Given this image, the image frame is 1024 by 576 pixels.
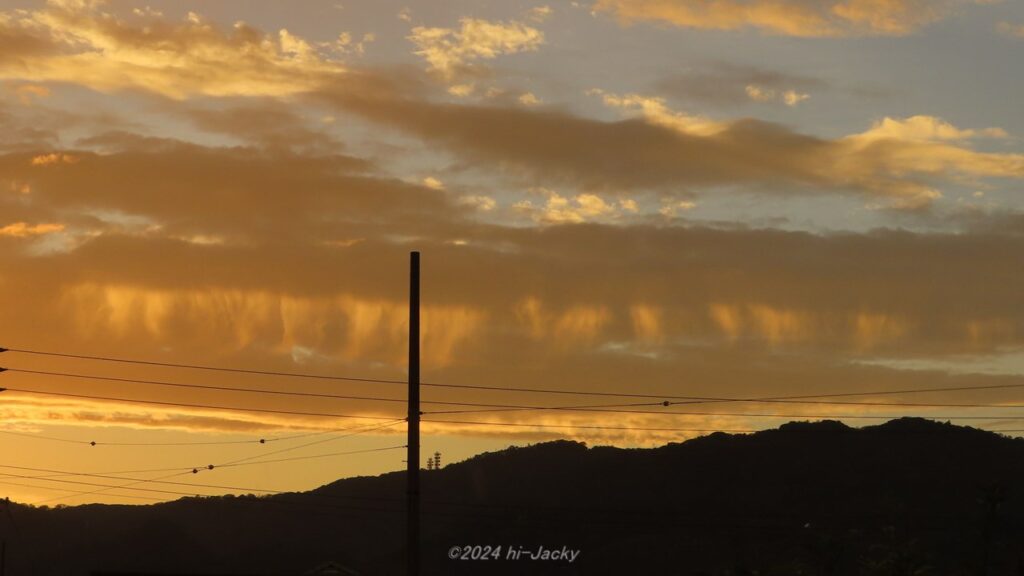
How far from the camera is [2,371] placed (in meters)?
78.1

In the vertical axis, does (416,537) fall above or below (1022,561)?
above

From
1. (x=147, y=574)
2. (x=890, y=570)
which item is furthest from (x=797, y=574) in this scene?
(x=147, y=574)

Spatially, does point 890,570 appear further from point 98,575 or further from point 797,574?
point 98,575

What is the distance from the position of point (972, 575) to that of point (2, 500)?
130 meters

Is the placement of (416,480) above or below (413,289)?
below

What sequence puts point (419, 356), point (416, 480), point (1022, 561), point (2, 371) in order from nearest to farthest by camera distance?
1. point (416, 480)
2. point (419, 356)
3. point (2, 371)
4. point (1022, 561)

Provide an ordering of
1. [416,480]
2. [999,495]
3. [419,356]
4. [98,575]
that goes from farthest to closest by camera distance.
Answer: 1. [999,495]
2. [98,575]
3. [419,356]
4. [416,480]

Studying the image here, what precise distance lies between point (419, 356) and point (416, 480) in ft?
18.0

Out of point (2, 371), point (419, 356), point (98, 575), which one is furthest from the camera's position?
point (2, 371)

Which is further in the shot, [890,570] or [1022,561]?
[1022,561]

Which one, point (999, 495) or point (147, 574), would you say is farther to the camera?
point (999, 495)

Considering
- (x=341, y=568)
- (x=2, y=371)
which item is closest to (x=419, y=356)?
(x=341, y=568)

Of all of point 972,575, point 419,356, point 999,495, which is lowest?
point 972,575

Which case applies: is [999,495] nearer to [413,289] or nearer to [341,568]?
[341,568]
